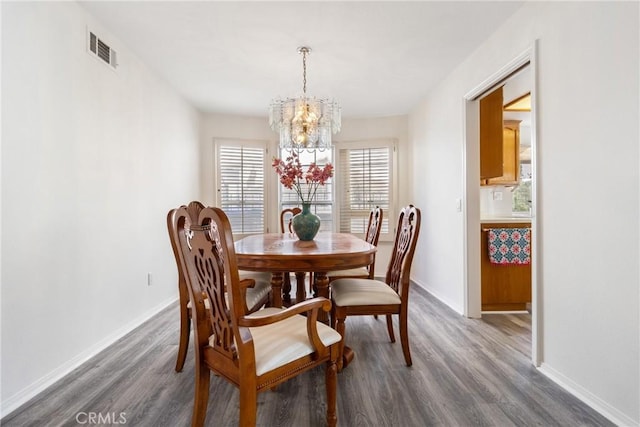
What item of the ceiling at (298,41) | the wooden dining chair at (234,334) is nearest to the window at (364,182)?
the ceiling at (298,41)

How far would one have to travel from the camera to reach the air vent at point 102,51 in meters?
2.35

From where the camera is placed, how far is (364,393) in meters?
1.82

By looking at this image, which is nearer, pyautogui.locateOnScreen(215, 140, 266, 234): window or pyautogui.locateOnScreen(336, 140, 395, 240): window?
pyautogui.locateOnScreen(215, 140, 266, 234): window

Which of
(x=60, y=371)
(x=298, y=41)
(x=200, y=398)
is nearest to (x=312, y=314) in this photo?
(x=200, y=398)

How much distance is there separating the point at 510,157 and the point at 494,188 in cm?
40

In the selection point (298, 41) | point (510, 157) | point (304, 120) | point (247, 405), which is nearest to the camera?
point (247, 405)

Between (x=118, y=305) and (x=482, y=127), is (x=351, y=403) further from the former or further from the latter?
(x=482, y=127)

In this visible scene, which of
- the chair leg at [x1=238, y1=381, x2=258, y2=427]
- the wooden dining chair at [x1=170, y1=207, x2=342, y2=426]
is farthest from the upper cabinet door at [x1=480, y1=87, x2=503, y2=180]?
the chair leg at [x1=238, y1=381, x2=258, y2=427]

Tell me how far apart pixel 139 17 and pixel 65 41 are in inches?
20.5

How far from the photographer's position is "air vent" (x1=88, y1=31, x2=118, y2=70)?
2353 millimetres

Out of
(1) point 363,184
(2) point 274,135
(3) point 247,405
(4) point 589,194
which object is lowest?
(3) point 247,405

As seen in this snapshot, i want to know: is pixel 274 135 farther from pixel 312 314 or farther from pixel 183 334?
pixel 312 314

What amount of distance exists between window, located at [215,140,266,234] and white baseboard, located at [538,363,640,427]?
3791mm

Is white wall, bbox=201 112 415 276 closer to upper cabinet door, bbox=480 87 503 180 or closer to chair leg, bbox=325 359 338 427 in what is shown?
upper cabinet door, bbox=480 87 503 180
